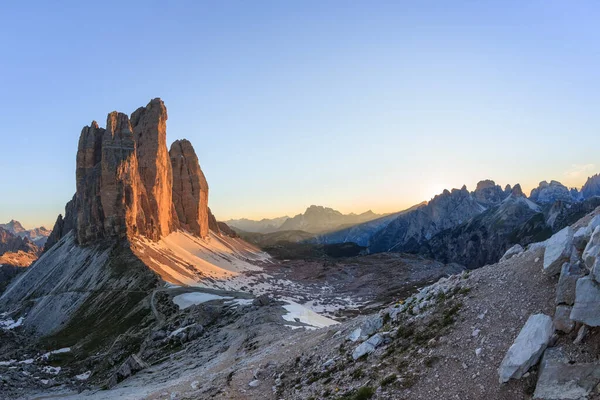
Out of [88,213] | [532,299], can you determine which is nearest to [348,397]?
[532,299]

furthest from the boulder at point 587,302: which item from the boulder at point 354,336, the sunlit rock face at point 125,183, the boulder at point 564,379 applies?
the sunlit rock face at point 125,183

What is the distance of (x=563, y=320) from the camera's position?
13.3 meters

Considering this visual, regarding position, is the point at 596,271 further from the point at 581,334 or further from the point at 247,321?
the point at 247,321

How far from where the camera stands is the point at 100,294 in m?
85.9

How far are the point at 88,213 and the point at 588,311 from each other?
420 ft

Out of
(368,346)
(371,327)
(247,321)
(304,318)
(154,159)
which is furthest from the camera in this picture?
(154,159)

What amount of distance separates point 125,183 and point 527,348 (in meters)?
119

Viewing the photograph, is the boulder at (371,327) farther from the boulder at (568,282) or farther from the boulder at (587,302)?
the boulder at (587,302)

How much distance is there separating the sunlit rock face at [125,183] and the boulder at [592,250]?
112 meters

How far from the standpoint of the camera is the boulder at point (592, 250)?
13688mm

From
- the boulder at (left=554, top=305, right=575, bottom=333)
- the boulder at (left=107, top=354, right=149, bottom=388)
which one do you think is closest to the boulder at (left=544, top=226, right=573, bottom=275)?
the boulder at (left=554, top=305, right=575, bottom=333)

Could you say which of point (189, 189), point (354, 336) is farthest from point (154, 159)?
point (354, 336)

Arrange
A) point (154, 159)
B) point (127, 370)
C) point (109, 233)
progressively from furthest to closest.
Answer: point (154, 159)
point (109, 233)
point (127, 370)

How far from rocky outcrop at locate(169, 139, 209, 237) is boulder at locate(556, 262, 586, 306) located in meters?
165
